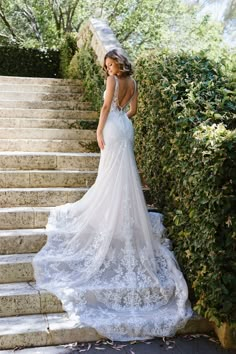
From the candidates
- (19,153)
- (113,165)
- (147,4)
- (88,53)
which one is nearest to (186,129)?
(113,165)

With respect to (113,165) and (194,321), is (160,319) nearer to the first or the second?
(194,321)

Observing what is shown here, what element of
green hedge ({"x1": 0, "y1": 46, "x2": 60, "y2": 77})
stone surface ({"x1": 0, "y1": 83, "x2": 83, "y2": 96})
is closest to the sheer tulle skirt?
stone surface ({"x1": 0, "y1": 83, "x2": 83, "y2": 96})

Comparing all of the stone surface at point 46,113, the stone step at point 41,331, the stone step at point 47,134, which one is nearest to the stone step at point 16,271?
the stone step at point 41,331

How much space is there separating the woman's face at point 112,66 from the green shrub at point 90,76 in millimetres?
2533

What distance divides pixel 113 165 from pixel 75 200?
90cm

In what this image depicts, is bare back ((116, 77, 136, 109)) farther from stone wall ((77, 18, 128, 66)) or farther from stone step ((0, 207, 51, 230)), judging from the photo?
stone wall ((77, 18, 128, 66))

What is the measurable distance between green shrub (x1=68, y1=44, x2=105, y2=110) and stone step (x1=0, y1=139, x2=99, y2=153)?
959 millimetres

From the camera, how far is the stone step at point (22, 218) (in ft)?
15.2

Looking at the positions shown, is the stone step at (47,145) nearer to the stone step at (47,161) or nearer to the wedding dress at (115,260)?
the stone step at (47,161)

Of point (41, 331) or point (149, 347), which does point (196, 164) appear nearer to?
point (149, 347)

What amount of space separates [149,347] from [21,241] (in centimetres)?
152

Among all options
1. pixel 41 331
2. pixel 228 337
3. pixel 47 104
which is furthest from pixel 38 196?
pixel 47 104

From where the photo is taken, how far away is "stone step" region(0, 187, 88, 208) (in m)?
4.91

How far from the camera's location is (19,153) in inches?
223
